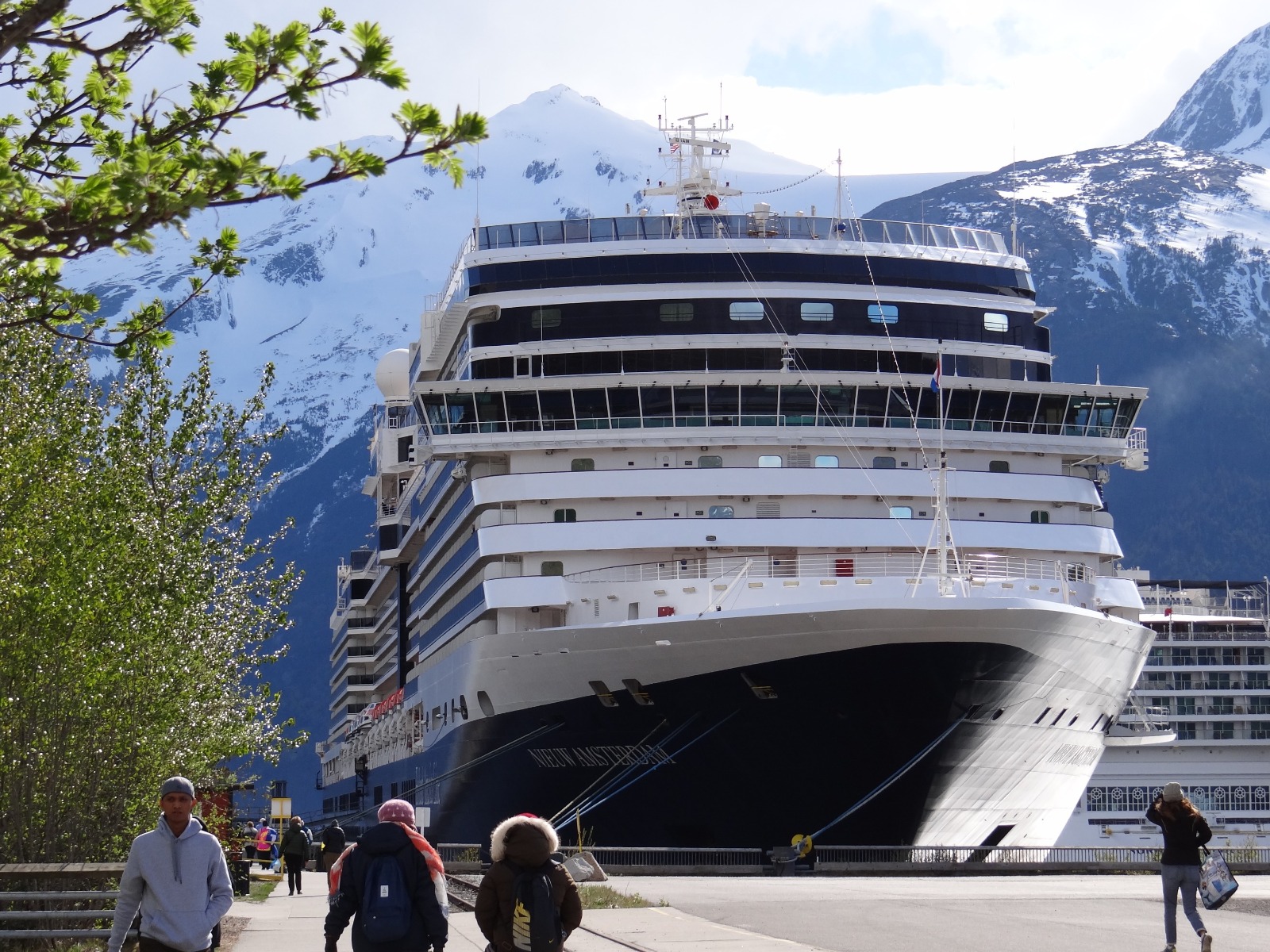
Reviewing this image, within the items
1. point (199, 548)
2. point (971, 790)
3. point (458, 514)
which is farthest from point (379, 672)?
point (199, 548)

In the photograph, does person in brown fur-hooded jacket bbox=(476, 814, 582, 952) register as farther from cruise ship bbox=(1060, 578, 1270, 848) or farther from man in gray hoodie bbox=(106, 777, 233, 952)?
cruise ship bbox=(1060, 578, 1270, 848)

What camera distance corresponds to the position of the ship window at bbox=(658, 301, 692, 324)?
37000 mm

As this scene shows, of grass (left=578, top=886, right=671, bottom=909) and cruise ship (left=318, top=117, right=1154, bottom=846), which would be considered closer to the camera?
grass (left=578, top=886, right=671, bottom=909)

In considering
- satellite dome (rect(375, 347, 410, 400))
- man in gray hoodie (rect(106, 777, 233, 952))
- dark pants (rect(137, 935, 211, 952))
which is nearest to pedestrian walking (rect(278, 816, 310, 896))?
dark pants (rect(137, 935, 211, 952))

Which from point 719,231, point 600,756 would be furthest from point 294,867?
point 719,231

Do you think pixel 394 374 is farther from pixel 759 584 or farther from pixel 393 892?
pixel 393 892

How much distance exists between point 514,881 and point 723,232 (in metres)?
31.2

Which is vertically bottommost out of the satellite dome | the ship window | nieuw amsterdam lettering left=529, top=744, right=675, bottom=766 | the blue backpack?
the blue backpack

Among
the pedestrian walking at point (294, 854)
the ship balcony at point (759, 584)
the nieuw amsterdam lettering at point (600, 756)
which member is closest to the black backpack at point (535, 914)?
the ship balcony at point (759, 584)

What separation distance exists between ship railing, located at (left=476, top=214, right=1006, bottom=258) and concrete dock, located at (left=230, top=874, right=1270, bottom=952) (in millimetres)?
16484

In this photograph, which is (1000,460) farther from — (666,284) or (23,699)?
(23,699)

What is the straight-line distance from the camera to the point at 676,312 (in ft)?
→ 122

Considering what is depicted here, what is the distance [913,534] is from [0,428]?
1861 centimetres

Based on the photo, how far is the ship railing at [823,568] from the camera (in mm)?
31531
